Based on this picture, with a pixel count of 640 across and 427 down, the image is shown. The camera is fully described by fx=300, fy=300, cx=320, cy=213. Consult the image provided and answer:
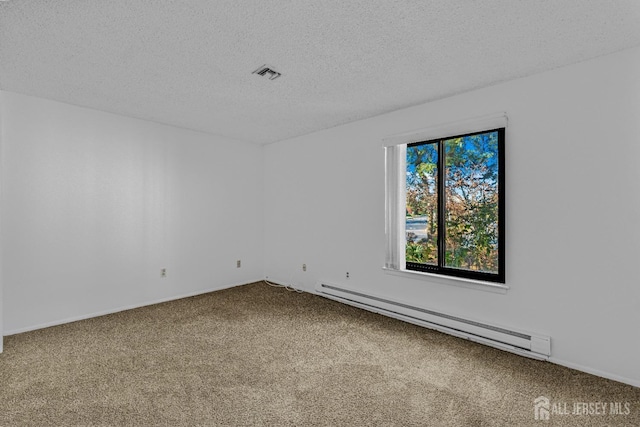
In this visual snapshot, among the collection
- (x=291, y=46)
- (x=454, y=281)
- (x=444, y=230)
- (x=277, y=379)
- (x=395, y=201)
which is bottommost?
(x=277, y=379)

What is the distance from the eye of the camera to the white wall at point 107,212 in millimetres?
3121

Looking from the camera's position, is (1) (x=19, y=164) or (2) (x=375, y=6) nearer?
(2) (x=375, y=6)

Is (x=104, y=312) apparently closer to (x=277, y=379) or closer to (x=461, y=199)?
(x=277, y=379)

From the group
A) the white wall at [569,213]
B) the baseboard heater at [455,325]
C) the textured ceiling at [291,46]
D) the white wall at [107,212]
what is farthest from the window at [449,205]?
the white wall at [107,212]

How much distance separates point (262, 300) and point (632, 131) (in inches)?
162

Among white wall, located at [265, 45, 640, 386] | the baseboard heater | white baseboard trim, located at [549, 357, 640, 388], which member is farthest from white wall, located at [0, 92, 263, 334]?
white baseboard trim, located at [549, 357, 640, 388]

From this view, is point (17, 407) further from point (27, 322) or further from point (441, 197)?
point (441, 197)

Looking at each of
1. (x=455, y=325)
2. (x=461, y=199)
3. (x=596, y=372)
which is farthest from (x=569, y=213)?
(x=455, y=325)

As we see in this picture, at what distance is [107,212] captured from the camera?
145 inches

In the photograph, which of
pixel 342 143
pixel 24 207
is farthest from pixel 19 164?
pixel 342 143

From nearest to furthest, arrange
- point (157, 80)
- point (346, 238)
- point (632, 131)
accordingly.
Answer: point (632, 131)
point (157, 80)
point (346, 238)

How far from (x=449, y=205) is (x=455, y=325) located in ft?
4.08

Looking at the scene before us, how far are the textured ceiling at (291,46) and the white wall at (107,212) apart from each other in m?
0.51

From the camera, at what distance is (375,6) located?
5.82 ft
